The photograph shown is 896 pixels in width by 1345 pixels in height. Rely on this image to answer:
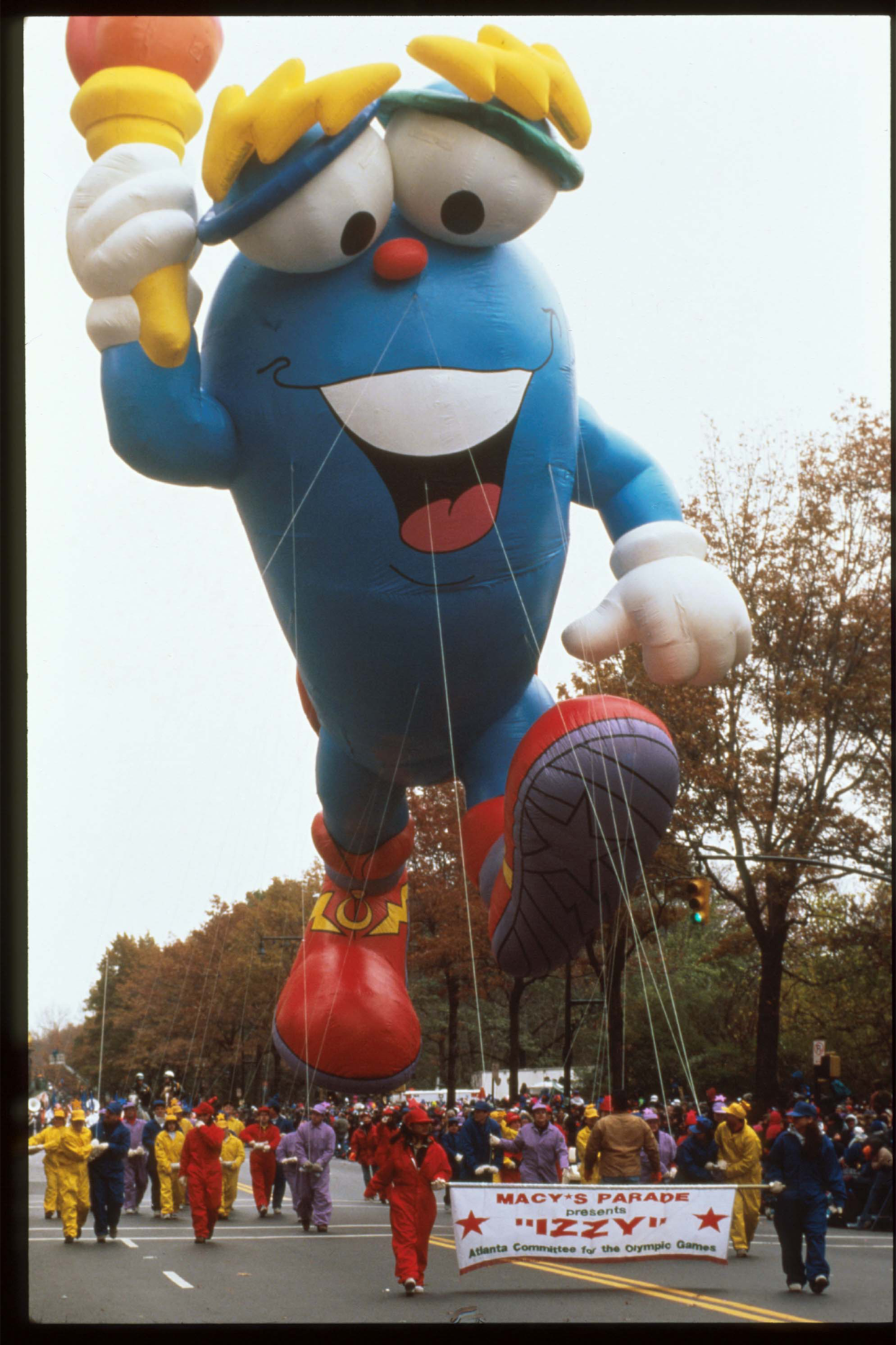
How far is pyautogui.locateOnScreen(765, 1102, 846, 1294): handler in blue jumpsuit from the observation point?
9.48 meters

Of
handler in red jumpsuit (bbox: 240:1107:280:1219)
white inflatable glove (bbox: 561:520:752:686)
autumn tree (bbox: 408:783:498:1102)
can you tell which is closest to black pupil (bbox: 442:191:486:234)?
white inflatable glove (bbox: 561:520:752:686)

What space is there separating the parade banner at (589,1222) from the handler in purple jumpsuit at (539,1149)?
4.59 metres

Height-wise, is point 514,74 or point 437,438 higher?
point 514,74

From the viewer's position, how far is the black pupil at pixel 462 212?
7270mm

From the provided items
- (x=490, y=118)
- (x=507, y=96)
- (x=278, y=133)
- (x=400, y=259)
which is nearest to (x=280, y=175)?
(x=278, y=133)

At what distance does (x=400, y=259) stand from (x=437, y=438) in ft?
2.95

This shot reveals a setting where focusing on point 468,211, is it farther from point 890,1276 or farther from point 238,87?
point 890,1276

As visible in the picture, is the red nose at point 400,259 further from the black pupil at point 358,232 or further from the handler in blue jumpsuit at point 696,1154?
the handler in blue jumpsuit at point 696,1154

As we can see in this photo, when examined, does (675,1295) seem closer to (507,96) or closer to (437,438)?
(437,438)

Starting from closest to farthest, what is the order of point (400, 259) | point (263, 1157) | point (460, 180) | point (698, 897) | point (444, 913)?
1. point (460, 180)
2. point (400, 259)
3. point (698, 897)
4. point (263, 1157)
5. point (444, 913)

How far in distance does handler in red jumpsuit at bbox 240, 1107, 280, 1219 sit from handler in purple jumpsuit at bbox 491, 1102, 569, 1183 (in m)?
3.97

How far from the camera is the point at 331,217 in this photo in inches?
277

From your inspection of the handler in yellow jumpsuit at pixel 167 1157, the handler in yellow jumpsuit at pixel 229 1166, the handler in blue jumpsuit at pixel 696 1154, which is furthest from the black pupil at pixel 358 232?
the handler in yellow jumpsuit at pixel 167 1157

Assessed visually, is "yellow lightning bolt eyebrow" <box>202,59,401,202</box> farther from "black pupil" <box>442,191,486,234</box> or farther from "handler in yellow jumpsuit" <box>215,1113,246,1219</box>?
"handler in yellow jumpsuit" <box>215,1113,246,1219</box>
